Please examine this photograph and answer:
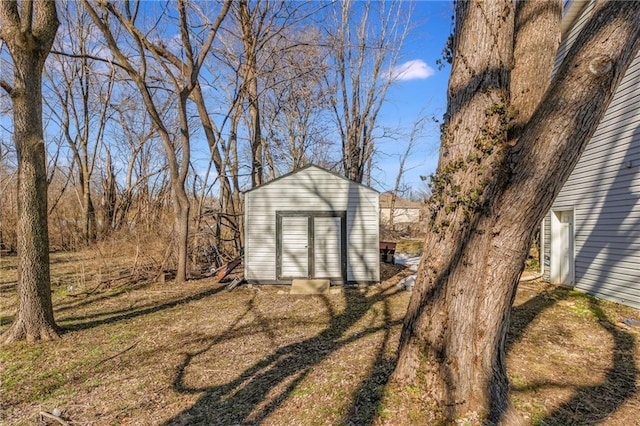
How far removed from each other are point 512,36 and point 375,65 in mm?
16479

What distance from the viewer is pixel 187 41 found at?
8789 millimetres

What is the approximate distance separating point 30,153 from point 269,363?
4055 mm

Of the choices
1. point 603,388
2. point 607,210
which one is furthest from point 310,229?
point 603,388

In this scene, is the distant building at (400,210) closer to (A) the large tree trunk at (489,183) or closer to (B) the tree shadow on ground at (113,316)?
(B) the tree shadow on ground at (113,316)

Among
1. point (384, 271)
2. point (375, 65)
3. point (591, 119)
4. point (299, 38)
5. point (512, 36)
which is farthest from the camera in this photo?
point (375, 65)

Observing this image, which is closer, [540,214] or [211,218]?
[540,214]

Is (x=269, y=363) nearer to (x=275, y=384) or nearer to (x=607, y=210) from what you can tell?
(x=275, y=384)

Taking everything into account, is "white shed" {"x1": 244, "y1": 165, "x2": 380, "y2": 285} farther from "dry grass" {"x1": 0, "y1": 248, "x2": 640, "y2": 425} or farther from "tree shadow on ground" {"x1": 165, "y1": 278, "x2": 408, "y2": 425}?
"tree shadow on ground" {"x1": 165, "y1": 278, "x2": 408, "y2": 425}

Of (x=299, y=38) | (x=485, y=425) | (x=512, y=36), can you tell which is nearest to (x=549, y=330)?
(x=485, y=425)

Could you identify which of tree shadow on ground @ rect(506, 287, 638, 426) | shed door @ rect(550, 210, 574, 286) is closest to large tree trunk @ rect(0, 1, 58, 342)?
tree shadow on ground @ rect(506, 287, 638, 426)

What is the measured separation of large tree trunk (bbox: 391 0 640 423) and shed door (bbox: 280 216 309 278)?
648 centimetres

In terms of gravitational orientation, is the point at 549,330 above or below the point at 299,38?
below

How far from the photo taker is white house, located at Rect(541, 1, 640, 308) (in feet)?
20.6

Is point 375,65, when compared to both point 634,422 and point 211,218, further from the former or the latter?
point 634,422
